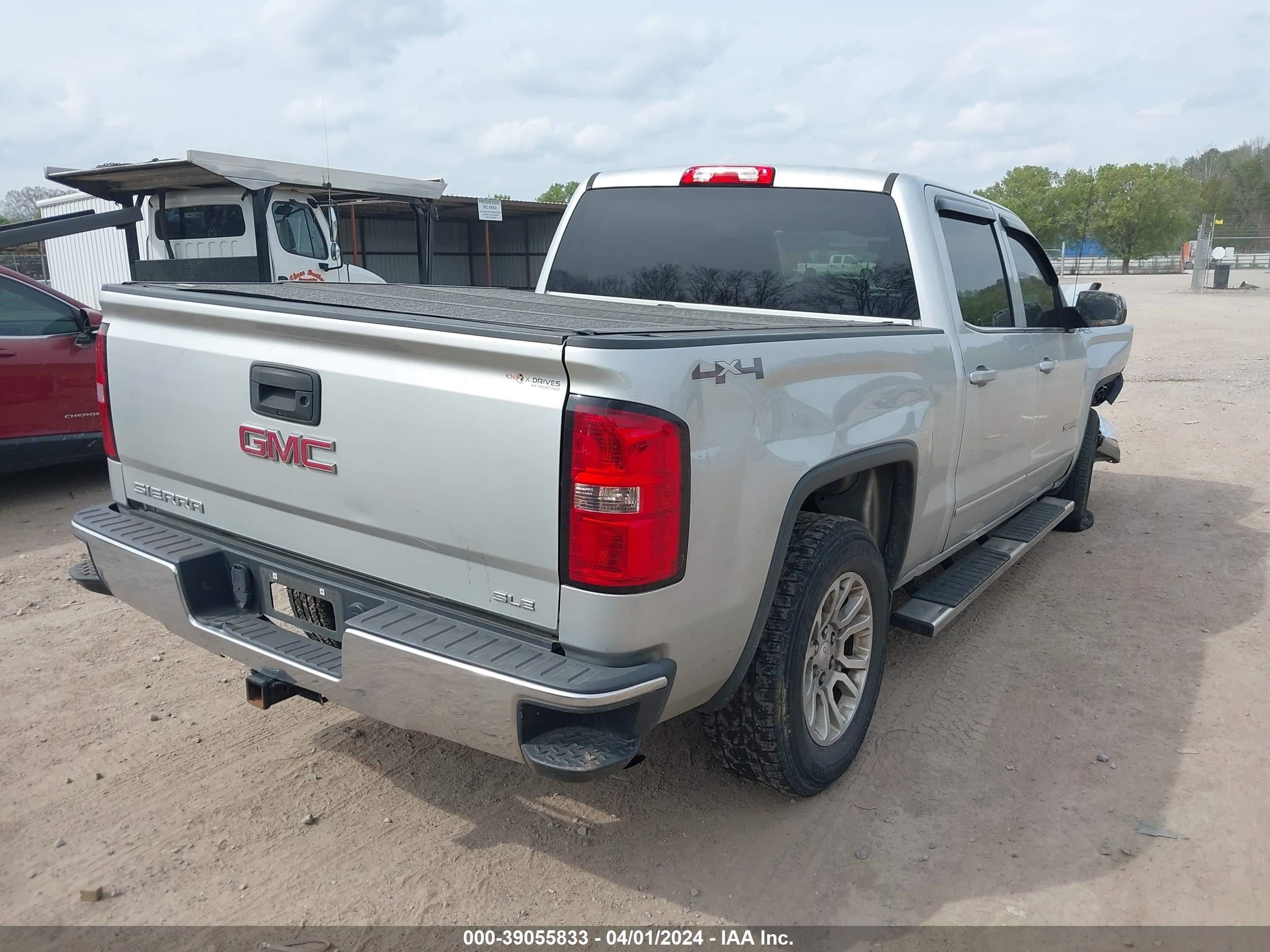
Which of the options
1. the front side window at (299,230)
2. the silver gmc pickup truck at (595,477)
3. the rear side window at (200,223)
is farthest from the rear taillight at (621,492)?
the rear side window at (200,223)

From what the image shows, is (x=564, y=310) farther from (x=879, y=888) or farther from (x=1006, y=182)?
(x=1006, y=182)

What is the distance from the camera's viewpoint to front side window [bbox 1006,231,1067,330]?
15.4 feet

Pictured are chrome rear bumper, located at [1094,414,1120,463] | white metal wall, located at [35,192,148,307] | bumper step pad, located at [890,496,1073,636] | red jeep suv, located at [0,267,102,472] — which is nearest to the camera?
bumper step pad, located at [890,496,1073,636]

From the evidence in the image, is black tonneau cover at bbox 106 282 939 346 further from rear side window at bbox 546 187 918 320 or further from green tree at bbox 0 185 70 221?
green tree at bbox 0 185 70 221

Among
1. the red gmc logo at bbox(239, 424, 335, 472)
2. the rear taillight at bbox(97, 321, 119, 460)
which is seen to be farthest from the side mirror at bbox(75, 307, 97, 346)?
the red gmc logo at bbox(239, 424, 335, 472)

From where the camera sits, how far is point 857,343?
2.98m

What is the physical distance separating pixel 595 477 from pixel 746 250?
2104mm

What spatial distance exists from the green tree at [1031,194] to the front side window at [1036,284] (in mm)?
55150

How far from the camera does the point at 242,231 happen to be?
11.8 metres

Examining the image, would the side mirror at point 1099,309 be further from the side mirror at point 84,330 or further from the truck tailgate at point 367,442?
the side mirror at point 84,330

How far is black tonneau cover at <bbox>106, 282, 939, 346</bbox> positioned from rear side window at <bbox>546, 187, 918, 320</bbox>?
0.45 feet

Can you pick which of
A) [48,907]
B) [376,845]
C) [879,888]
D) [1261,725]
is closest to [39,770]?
[48,907]

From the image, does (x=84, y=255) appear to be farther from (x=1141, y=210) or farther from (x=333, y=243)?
(x=1141, y=210)

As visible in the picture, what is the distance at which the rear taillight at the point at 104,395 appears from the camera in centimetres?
322
